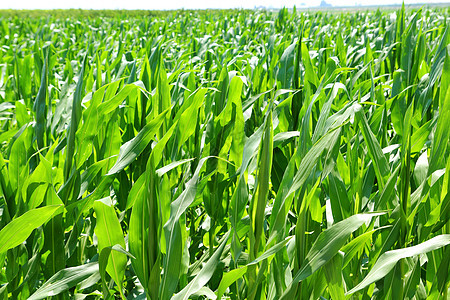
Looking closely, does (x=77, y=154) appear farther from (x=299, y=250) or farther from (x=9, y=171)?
(x=299, y=250)

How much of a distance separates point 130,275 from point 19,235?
1.41ft

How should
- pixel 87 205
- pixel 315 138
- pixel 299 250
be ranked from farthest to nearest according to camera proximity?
pixel 87 205
pixel 315 138
pixel 299 250

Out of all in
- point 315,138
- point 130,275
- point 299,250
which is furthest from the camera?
point 130,275

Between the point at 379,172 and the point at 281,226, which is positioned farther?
the point at 379,172

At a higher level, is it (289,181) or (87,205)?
(289,181)

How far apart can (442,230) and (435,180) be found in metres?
0.09

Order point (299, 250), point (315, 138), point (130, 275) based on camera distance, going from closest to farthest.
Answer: point (299, 250)
point (315, 138)
point (130, 275)

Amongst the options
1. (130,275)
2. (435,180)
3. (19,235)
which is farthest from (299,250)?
→ (130,275)

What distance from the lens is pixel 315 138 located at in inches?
32.4

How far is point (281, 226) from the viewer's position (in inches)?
27.9

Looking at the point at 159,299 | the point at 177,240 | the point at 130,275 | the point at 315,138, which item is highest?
the point at 315,138

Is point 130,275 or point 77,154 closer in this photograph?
point 77,154

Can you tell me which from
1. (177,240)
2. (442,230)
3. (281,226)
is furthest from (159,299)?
(442,230)

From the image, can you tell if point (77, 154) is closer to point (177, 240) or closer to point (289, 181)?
point (177, 240)
